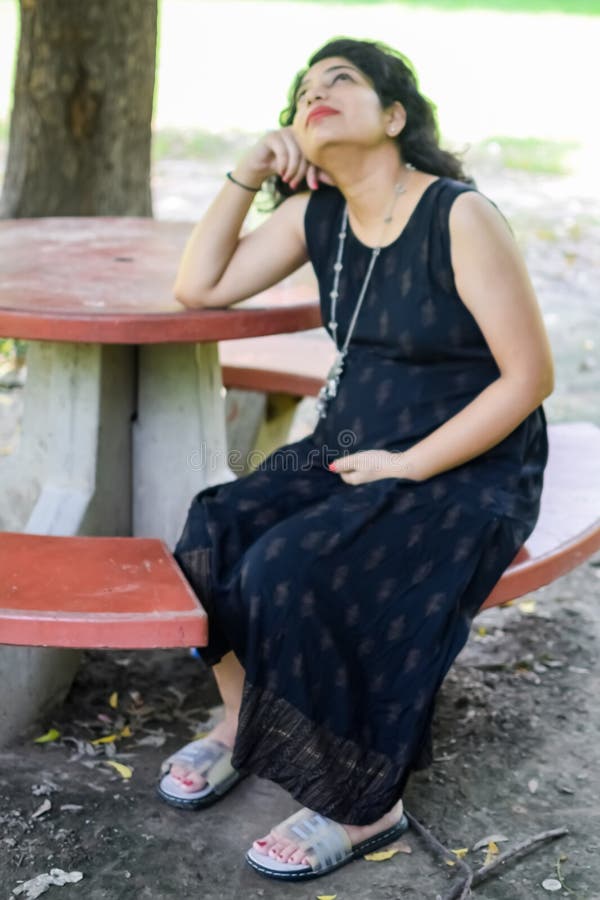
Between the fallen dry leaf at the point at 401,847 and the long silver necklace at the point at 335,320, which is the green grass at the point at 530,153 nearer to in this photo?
the long silver necklace at the point at 335,320

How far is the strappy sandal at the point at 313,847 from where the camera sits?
2.61 meters

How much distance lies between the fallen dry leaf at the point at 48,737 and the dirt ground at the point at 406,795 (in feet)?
0.05

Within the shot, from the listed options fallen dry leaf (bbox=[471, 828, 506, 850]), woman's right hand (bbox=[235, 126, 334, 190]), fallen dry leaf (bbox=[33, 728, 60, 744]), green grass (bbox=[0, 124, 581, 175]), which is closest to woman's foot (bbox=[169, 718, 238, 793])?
fallen dry leaf (bbox=[33, 728, 60, 744])

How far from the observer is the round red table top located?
9.30ft

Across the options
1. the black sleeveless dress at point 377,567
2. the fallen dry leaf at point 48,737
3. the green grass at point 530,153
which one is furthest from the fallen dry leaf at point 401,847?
the green grass at point 530,153

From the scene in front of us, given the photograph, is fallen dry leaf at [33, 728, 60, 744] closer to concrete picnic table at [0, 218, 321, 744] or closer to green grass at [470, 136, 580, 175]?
concrete picnic table at [0, 218, 321, 744]

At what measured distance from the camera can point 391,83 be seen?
2.88 m

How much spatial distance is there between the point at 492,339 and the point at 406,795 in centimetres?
106

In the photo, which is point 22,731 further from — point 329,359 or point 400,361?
point 329,359

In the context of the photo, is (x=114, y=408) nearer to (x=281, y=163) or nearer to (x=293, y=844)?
(x=281, y=163)

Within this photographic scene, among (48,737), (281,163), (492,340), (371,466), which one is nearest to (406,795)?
(371,466)

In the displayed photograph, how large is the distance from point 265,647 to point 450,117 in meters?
11.2

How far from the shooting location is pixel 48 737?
314 cm

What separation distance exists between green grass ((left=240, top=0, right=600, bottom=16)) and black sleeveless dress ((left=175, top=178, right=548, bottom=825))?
1826 cm
